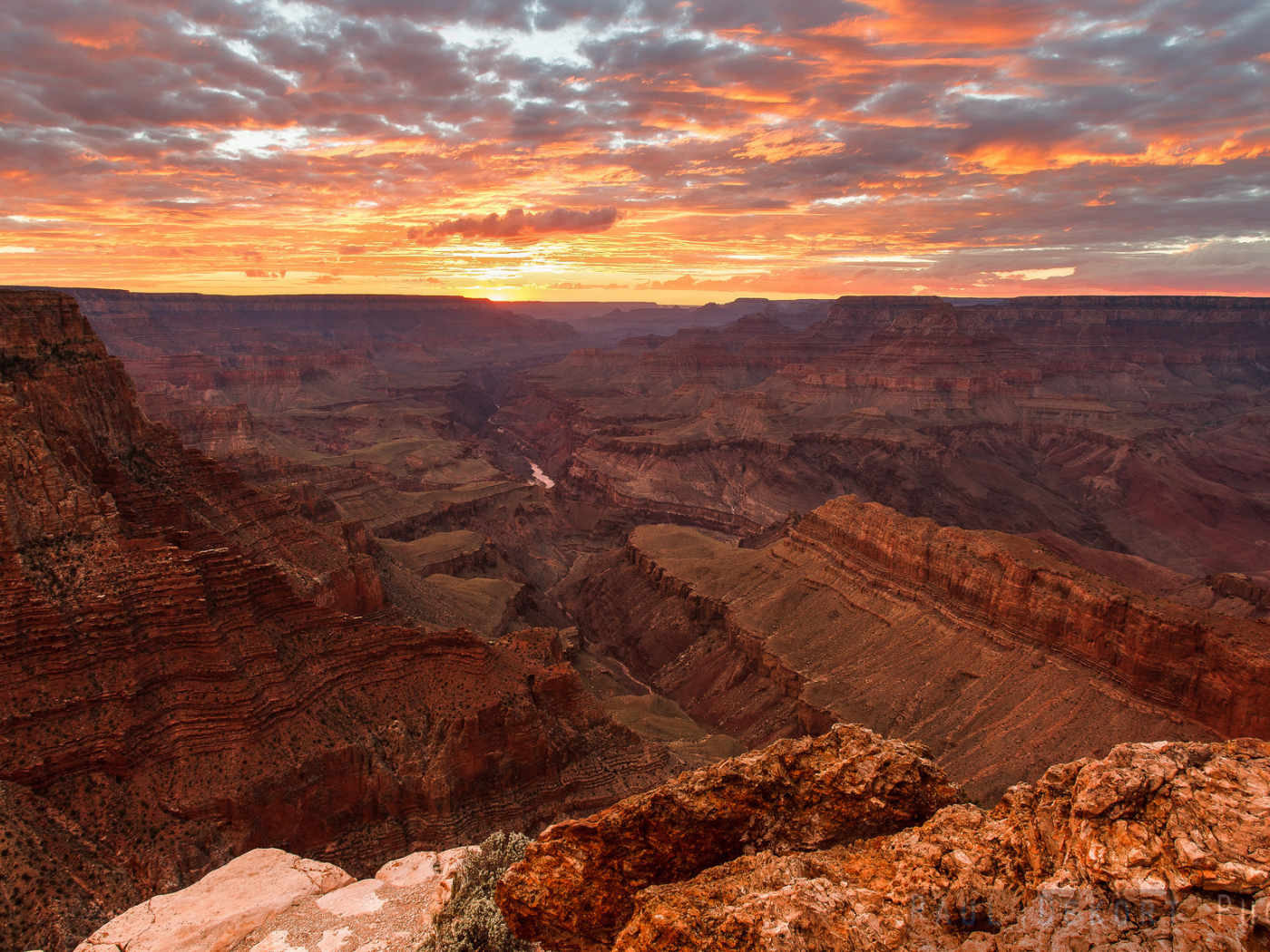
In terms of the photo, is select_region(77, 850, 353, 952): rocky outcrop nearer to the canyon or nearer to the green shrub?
the canyon

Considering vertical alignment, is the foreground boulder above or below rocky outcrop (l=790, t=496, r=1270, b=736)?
above

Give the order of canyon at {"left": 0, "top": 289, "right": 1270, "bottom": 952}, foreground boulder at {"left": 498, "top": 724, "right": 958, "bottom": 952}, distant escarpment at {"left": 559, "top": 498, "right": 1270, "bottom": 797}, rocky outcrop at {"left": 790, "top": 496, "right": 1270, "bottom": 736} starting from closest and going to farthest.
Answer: foreground boulder at {"left": 498, "top": 724, "right": 958, "bottom": 952}
canyon at {"left": 0, "top": 289, "right": 1270, "bottom": 952}
rocky outcrop at {"left": 790, "top": 496, "right": 1270, "bottom": 736}
distant escarpment at {"left": 559, "top": 498, "right": 1270, "bottom": 797}

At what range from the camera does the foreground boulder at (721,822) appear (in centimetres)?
1241

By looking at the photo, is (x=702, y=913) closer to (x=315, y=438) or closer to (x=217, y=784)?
(x=217, y=784)

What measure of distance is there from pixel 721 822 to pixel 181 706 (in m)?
24.9

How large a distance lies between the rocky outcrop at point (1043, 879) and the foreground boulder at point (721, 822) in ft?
2.41

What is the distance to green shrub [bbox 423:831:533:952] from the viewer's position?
1527 centimetres

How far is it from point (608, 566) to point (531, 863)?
73.3 metres

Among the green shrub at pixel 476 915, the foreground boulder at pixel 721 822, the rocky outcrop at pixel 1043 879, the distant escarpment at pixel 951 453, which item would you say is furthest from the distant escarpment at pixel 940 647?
the distant escarpment at pixel 951 453

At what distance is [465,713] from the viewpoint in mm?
32531

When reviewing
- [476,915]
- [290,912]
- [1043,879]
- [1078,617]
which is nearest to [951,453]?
[1078,617]

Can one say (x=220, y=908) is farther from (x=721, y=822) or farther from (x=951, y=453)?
(x=951, y=453)

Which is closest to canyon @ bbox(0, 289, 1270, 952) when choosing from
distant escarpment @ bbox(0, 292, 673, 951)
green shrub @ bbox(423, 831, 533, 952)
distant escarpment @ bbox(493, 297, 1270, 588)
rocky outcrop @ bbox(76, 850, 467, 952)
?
distant escarpment @ bbox(0, 292, 673, 951)

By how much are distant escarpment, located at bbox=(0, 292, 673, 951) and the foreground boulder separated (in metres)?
17.8
